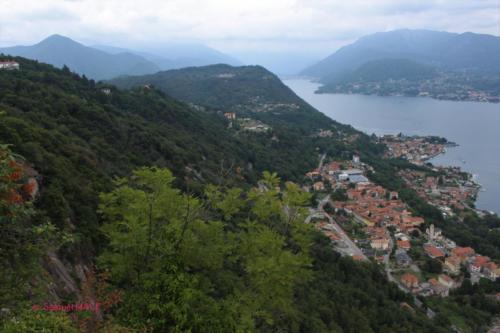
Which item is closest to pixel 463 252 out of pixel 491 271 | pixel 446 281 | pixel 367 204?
pixel 491 271

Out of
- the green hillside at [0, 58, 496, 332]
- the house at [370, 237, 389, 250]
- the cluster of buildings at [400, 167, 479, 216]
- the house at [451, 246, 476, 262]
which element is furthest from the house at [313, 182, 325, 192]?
the green hillside at [0, 58, 496, 332]

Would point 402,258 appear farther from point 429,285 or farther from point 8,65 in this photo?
point 8,65

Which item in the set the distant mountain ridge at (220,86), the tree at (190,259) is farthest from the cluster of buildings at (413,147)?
the tree at (190,259)

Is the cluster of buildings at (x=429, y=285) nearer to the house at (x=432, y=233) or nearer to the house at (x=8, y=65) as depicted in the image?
the house at (x=432, y=233)

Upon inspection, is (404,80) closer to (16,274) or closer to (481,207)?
(481,207)

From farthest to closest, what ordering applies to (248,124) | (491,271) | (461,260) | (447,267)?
1. (248,124)
2. (461,260)
3. (447,267)
4. (491,271)

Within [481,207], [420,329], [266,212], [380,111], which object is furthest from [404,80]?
[266,212]

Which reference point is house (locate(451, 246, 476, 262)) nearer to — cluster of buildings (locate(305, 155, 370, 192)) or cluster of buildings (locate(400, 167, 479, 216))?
cluster of buildings (locate(400, 167, 479, 216))

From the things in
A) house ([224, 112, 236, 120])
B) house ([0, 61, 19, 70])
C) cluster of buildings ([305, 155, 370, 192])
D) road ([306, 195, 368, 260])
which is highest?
house ([0, 61, 19, 70])
